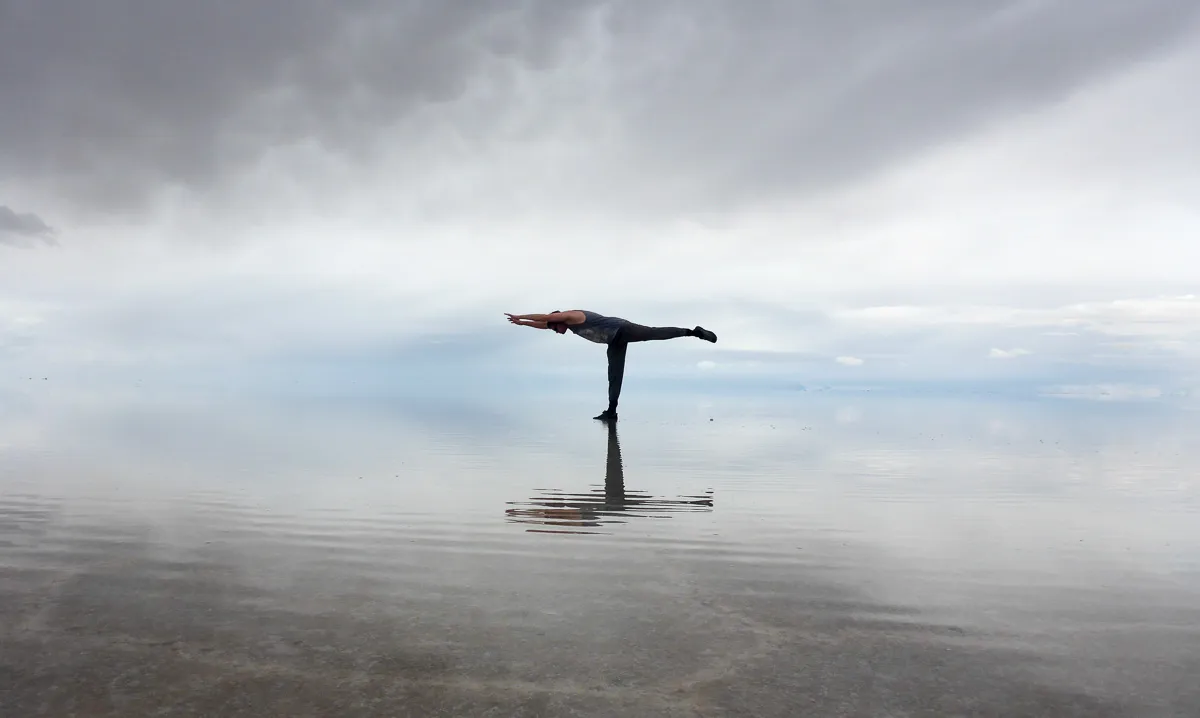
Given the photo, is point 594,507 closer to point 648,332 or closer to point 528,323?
point 528,323

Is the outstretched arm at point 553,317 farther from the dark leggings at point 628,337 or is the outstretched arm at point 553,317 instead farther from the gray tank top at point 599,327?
the dark leggings at point 628,337

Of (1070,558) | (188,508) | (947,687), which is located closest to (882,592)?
(947,687)

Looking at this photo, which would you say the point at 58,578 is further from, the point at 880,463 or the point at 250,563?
the point at 880,463

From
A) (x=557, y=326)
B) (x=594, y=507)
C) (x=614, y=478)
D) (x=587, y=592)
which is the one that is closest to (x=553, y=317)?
(x=557, y=326)

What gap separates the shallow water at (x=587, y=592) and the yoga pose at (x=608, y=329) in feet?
27.8

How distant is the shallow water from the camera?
445 centimetres

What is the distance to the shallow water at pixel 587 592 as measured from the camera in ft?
14.6

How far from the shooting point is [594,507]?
11.0 metres

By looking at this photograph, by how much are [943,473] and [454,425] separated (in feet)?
61.8

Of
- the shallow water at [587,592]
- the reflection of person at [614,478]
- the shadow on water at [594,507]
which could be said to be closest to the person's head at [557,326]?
the reflection of person at [614,478]

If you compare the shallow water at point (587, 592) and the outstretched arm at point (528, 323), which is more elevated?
the outstretched arm at point (528, 323)

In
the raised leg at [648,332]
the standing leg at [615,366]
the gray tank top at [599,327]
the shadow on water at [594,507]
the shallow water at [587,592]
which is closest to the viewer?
the shallow water at [587,592]

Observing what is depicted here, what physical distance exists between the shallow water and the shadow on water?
3.6 inches

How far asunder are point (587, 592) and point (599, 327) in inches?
728
